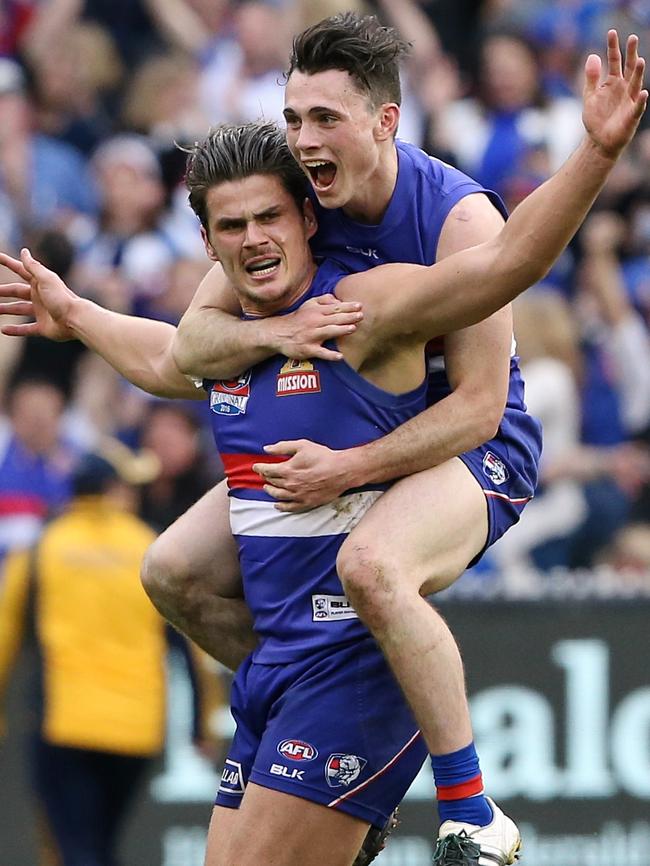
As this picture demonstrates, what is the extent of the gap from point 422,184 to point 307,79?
45 centimetres

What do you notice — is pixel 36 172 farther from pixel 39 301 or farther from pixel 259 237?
pixel 259 237

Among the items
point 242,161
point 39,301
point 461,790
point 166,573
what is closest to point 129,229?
point 39,301

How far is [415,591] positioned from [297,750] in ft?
1.96

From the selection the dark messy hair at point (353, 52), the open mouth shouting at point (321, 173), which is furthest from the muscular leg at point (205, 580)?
the dark messy hair at point (353, 52)

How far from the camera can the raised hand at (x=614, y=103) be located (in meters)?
4.45

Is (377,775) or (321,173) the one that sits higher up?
(321,173)

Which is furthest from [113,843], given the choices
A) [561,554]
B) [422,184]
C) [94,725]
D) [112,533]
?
[422,184]

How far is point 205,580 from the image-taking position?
5.50m

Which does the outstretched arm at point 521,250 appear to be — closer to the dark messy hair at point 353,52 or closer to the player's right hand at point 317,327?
the player's right hand at point 317,327

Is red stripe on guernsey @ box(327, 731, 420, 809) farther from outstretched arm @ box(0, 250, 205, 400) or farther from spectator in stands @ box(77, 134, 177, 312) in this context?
spectator in stands @ box(77, 134, 177, 312)

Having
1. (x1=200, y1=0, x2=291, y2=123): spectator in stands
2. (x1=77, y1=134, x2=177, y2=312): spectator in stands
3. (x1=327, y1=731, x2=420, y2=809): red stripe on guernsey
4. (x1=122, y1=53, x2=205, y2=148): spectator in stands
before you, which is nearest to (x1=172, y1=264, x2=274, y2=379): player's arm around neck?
(x1=327, y1=731, x2=420, y2=809): red stripe on guernsey

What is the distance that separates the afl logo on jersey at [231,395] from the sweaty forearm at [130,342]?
41cm

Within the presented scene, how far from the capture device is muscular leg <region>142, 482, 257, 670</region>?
5.49 m

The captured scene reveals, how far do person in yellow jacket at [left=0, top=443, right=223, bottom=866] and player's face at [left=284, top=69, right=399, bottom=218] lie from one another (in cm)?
389
